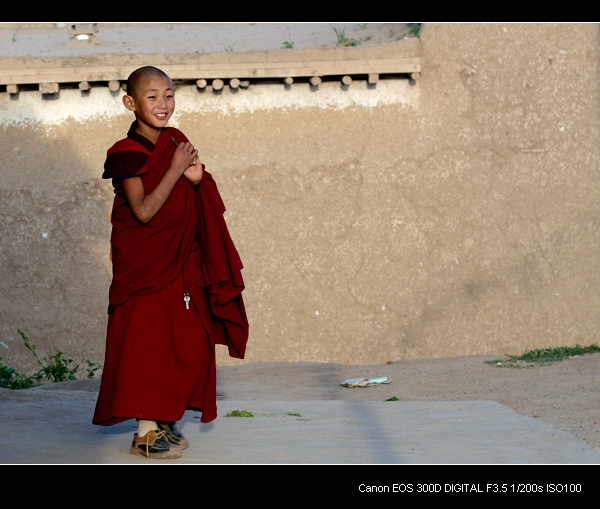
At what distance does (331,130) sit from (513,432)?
12.3ft

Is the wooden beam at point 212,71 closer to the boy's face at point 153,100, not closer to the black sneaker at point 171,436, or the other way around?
the boy's face at point 153,100

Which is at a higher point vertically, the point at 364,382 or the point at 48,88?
the point at 48,88

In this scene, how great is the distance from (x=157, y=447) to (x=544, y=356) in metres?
4.47

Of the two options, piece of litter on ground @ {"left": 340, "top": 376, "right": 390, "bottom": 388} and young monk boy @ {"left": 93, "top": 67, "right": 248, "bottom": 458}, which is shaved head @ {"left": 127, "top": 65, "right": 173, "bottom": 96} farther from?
piece of litter on ground @ {"left": 340, "top": 376, "right": 390, "bottom": 388}

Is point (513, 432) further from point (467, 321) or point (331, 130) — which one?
point (331, 130)

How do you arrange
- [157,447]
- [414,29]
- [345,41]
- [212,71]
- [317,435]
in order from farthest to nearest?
1. [345,41]
2. [414,29]
3. [212,71]
4. [317,435]
5. [157,447]

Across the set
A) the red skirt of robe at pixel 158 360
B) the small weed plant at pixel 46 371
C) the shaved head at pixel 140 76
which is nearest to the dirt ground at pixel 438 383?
the small weed plant at pixel 46 371

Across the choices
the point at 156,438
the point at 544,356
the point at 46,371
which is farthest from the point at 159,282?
the point at 544,356

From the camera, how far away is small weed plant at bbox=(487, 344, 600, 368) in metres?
6.82

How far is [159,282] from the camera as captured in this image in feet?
11.9

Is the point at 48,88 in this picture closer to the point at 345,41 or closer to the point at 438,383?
the point at 345,41

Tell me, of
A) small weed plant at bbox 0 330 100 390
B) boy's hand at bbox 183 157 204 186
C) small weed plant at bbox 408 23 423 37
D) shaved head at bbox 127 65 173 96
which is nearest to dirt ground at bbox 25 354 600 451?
small weed plant at bbox 0 330 100 390

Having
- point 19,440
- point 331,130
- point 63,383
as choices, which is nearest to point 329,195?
point 331,130

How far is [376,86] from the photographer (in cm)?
741
